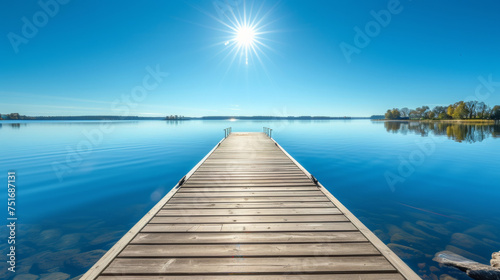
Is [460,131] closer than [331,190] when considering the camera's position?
No

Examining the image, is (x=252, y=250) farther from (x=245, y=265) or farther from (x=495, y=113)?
(x=495, y=113)

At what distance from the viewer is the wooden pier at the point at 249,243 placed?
2.66m

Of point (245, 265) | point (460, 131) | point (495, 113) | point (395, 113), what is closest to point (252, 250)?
point (245, 265)

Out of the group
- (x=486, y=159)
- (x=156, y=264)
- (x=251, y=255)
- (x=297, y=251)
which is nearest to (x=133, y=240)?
(x=156, y=264)

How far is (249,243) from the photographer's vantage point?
3.25m

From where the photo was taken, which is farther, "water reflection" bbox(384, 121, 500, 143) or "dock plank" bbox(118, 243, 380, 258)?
"water reflection" bbox(384, 121, 500, 143)

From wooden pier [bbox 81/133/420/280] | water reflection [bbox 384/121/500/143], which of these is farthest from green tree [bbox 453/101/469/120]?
wooden pier [bbox 81/133/420/280]

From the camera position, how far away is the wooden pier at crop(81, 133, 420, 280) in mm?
2660

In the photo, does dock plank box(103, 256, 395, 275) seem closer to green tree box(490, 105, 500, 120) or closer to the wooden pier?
the wooden pier

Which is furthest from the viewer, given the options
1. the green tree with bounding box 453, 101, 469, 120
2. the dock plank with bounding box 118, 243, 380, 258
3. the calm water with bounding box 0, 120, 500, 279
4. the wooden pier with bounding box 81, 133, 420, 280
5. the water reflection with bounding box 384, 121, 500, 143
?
the green tree with bounding box 453, 101, 469, 120

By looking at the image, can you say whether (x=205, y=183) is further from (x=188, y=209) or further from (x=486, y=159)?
(x=486, y=159)

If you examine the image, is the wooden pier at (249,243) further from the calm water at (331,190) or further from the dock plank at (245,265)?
the calm water at (331,190)

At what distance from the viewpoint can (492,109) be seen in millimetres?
87438

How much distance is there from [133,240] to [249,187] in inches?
133
